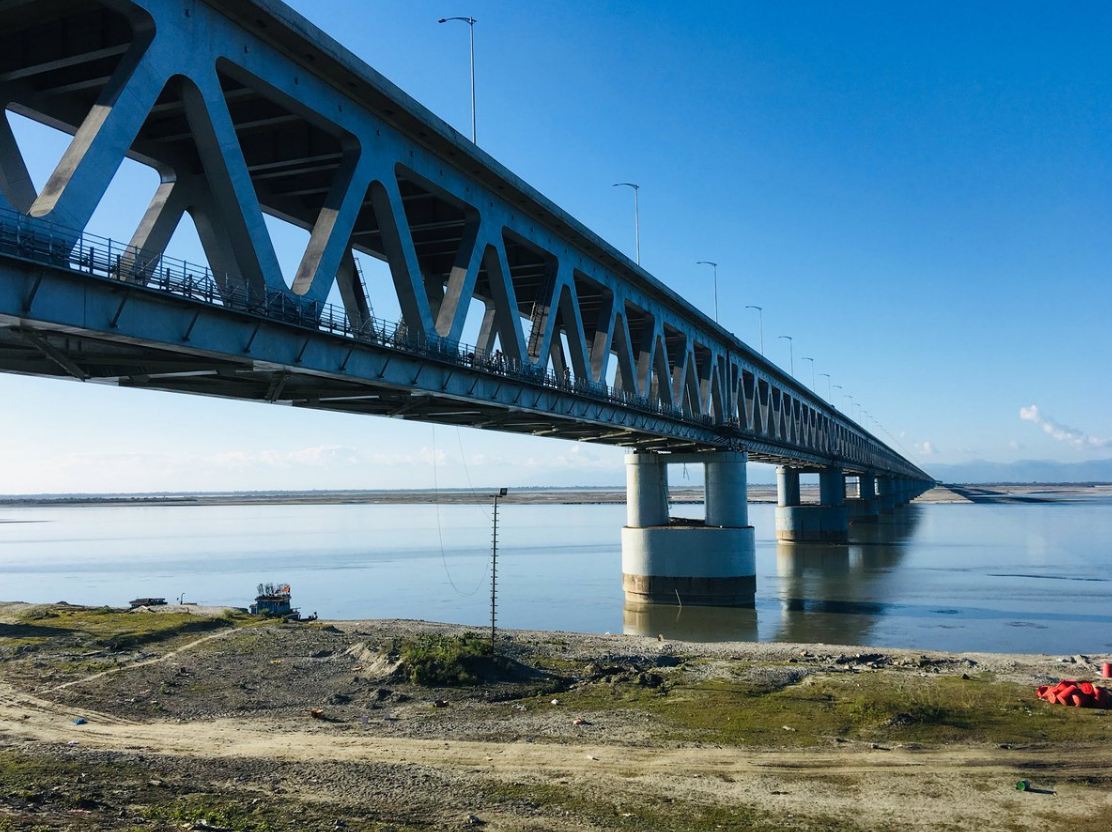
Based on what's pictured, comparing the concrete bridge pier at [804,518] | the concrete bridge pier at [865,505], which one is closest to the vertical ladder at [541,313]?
the concrete bridge pier at [804,518]

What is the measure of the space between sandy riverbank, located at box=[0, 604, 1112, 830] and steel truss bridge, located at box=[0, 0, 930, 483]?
8.00 meters

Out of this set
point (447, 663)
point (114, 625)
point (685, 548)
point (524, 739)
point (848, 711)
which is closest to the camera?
point (524, 739)

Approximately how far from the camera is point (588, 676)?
25703mm

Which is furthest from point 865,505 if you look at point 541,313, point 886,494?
point 541,313

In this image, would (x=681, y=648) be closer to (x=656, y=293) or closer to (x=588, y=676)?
(x=588, y=676)

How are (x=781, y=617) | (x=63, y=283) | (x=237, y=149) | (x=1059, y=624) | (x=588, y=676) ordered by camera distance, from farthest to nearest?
(x=781, y=617) → (x=1059, y=624) → (x=588, y=676) → (x=237, y=149) → (x=63, y=283)

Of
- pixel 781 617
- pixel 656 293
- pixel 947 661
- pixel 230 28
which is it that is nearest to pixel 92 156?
pixel 230 28

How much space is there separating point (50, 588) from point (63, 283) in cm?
6471

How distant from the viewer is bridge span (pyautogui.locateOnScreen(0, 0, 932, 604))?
1564 cm

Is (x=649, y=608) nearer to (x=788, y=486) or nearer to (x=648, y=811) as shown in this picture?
(x=648, y=811)

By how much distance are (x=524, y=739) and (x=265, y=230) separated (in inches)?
488

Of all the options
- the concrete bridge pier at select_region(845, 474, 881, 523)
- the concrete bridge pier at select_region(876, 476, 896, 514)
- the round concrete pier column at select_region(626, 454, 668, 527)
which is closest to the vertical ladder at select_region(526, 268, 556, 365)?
the round concrete pier column at select_region(626, 454, 668, 527)

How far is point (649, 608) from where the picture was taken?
5209cm

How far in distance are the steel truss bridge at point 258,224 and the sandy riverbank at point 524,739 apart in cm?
800
